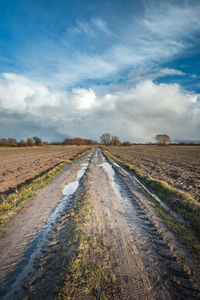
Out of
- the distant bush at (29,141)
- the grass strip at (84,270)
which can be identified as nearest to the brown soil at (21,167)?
the grass strip at (84,270)

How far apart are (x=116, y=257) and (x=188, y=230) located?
3.46m

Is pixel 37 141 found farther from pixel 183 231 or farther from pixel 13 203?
pixel 183 231

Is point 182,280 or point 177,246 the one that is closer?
point 182,280

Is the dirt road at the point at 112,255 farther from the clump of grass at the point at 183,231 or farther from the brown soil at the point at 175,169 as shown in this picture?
the brown soil at the point at 175,169

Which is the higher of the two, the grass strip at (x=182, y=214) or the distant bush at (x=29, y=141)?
the distant bush at (x=29, y=141)

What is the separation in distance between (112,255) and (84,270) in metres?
0.95

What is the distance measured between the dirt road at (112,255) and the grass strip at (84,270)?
11cm

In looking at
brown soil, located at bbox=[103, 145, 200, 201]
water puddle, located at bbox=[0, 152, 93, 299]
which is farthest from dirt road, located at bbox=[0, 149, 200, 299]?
brown soil, located at bbox=[103, 145, 200, 201]

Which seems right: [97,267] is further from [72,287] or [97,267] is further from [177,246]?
[177,246]

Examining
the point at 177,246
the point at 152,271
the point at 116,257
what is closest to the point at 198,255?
the point at 177,246

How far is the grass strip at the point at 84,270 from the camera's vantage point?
2.99 metres

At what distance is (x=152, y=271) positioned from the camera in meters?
3.59

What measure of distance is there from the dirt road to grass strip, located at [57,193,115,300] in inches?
4.4

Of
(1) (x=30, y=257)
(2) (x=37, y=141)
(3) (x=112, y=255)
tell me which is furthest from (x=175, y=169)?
(2) (x=37, y=141)
